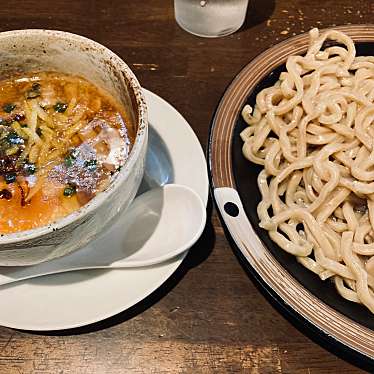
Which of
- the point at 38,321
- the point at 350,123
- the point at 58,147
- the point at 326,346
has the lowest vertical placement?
the point at 326,346

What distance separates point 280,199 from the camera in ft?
4.17

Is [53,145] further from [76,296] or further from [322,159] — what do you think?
[322,159]

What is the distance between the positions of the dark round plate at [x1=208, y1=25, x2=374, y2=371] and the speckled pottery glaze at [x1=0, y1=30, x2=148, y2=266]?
0.81 ft

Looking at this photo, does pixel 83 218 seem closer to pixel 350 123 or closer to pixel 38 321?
pixel 38 321

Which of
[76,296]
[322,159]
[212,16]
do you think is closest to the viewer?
[76,296]

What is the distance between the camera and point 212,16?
63.9 inches

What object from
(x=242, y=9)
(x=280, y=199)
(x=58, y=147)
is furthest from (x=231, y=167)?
(x=242, y=9)

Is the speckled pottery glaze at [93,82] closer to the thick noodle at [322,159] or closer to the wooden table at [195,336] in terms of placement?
the wooden table at [195,336]

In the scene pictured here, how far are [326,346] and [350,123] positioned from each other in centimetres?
59

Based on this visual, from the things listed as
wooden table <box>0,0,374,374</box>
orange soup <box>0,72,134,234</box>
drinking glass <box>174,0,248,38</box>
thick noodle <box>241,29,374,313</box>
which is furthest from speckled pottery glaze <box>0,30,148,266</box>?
drinking glass <box>174,0,248,38</box>

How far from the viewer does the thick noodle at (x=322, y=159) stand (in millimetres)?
1135

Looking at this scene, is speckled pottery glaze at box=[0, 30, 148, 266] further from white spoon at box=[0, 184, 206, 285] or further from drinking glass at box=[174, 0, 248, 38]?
drinking glass at box=[174, 0, 248, 38]

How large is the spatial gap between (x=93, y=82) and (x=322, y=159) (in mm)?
594

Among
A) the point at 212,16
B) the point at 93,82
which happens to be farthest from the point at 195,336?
the point at 212,16
